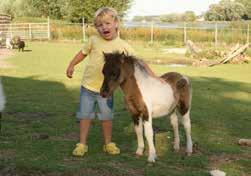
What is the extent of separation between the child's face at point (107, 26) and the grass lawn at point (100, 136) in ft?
5.18

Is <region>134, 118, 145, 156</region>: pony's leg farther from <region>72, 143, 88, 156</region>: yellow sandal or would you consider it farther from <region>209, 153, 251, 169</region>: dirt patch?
<region>209, 153, 251, 169</region>: dirt patch

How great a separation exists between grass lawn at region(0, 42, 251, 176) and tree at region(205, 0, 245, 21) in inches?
2824

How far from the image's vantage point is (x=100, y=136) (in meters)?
7.99

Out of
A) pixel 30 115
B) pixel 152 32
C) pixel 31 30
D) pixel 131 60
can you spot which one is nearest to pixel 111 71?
pixel 131 60

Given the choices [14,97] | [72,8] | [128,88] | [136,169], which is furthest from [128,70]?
[72,8]

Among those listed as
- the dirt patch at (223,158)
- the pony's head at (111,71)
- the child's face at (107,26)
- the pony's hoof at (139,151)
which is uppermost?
the child's face at (107,26)

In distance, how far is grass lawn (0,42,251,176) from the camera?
5852 millimetres

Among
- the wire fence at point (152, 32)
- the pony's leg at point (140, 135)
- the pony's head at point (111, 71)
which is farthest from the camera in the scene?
the wire fence at point (152, 32)

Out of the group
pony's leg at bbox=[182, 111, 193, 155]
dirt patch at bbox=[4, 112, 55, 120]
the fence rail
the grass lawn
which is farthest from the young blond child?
the fence rail

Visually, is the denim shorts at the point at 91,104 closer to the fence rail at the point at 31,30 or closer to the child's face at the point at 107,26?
the child's face at the point at 107,26

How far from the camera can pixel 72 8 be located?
6116 cm

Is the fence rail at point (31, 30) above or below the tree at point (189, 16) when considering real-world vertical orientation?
below

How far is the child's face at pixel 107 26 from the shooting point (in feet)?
20.9

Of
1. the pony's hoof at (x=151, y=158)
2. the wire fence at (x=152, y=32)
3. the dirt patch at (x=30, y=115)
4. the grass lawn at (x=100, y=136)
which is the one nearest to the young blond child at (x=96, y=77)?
the grass lawn at (x=100, y=136)
